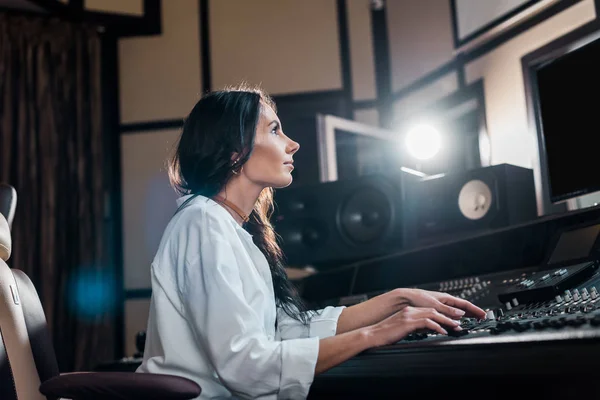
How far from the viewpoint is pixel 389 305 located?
1.53 meters

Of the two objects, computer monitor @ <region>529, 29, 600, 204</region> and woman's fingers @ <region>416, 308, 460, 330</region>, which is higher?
computer monitor @ <region>529, 29, 600, 204</region>

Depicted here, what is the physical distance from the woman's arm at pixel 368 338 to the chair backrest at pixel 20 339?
631 mm

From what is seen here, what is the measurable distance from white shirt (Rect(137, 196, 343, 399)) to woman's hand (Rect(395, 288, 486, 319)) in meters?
0.28

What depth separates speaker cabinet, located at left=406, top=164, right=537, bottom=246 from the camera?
216cm

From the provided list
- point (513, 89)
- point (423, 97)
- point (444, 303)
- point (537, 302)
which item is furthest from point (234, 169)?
point (423, 97)

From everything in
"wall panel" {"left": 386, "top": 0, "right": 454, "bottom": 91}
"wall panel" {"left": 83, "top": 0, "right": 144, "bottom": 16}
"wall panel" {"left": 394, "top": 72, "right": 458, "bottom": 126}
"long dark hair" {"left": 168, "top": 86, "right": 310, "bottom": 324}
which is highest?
"wall panel" {"left": 83, "top": 0, "right": 144, "bottom": 16}

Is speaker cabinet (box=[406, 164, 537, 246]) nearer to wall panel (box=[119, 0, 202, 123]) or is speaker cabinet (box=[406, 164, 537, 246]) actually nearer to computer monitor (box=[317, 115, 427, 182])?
computer monitor (box=[317, 115, 427, 182])

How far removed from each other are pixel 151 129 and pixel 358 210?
5.89 ft

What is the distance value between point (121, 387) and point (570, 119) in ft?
4.30

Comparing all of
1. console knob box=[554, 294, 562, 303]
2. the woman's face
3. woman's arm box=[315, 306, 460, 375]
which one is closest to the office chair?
woman's arm box=[315, 306, 460, 375]

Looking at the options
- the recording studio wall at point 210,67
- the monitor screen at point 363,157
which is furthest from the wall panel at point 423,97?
the monitor screen at point 363,157

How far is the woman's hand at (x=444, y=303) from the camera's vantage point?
4.25 feet

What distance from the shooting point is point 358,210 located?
106 inches

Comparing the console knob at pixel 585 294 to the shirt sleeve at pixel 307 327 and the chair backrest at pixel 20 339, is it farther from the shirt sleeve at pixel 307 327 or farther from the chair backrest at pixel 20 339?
the chair backrest at pixel 20 339
